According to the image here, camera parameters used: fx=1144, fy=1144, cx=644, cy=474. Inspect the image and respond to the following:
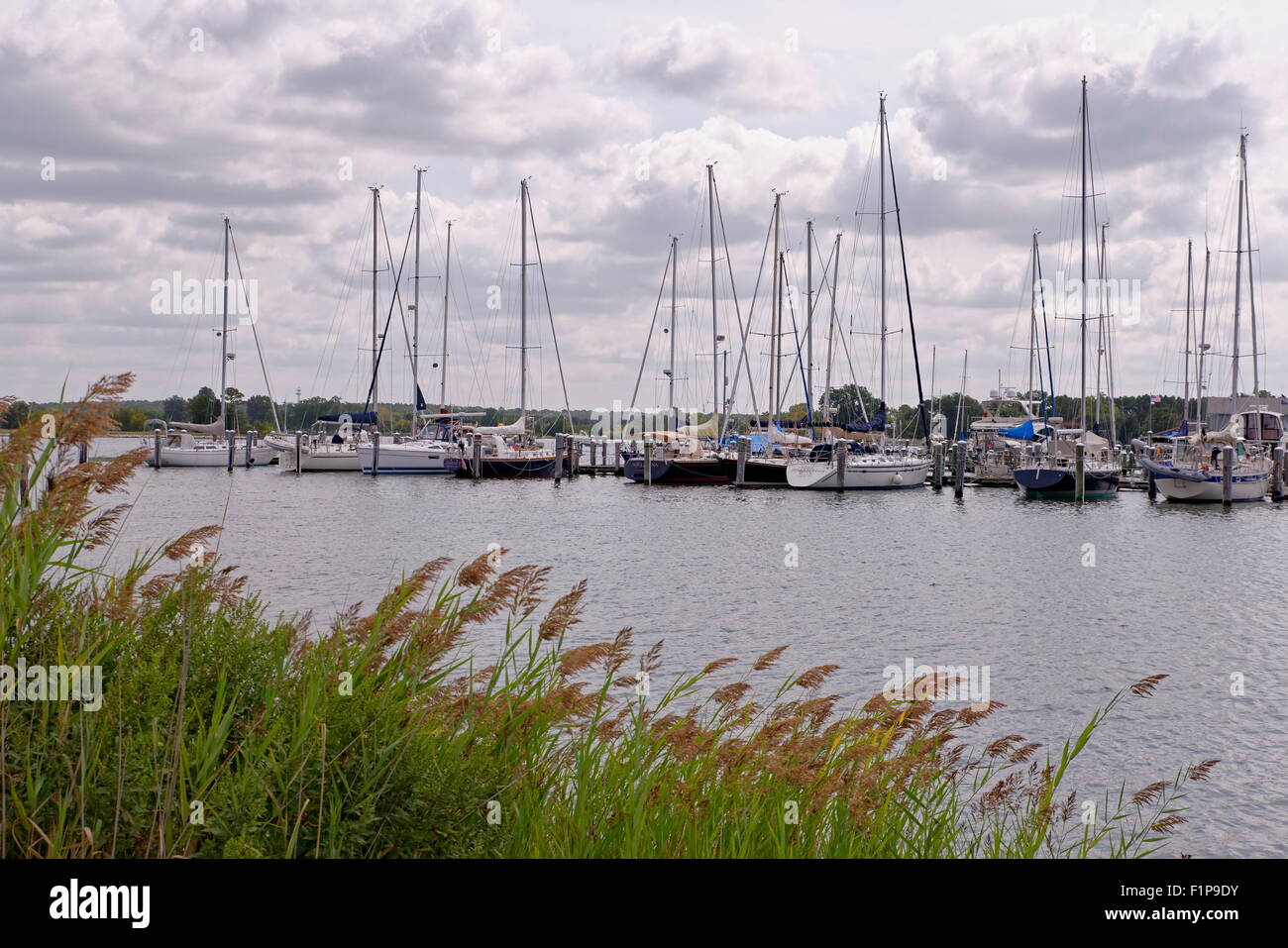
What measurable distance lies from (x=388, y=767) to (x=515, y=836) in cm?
75

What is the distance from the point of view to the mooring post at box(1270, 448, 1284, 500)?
60.4m

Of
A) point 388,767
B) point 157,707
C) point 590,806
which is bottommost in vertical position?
point 590,806

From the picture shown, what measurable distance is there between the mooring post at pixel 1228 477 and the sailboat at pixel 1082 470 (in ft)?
17.5

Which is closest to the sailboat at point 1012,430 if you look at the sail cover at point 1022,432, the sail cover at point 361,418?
the sail cover at point 1022,432

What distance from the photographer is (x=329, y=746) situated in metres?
5.66

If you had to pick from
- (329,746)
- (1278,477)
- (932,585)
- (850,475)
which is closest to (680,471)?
(850,475)

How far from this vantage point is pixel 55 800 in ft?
16.2

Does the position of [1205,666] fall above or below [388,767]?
below

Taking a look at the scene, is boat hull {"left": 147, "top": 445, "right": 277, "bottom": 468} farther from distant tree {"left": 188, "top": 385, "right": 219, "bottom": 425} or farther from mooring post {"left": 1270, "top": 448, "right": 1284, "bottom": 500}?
mooring post {"left": 1270, "top": 448, "right": 1284, "bottom": 500}

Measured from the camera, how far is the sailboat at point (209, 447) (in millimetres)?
84394

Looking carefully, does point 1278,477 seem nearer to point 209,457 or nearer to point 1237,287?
point 1237,287

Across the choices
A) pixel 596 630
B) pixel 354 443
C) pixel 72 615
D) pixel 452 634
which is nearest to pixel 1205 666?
→ pixel 596 630

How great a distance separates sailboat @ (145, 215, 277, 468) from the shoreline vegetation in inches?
3136
